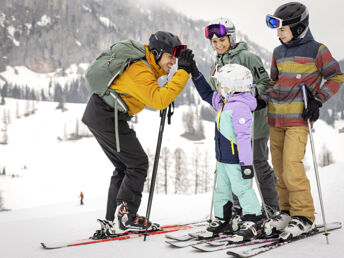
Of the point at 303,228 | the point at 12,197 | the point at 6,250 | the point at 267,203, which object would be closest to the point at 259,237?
the point at 303,228

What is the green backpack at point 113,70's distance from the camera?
381 centimetres

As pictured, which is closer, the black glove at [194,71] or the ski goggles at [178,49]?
the black glove at [194,71]

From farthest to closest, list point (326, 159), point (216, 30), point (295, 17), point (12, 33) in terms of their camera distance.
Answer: point (12, 33), point (326, 159), point (216, 30), point (295, 17)

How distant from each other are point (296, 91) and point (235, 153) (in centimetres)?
110

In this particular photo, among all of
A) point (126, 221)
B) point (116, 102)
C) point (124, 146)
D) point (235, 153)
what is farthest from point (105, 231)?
point (235, 153)

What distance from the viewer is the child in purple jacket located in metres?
3.45

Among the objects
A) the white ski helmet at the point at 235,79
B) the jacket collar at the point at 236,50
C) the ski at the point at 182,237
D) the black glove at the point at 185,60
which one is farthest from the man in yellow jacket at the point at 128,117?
the jacket collar at the point at 236,50

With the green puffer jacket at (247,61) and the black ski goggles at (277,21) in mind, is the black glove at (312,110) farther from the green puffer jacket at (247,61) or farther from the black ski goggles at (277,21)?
the black ski goggles at (277,21)

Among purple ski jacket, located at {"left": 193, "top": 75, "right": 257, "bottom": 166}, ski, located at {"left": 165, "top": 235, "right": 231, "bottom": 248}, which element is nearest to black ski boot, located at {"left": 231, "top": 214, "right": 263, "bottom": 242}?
ski, located at {"left": 165, "top": 235, "right": 231, "bottom": 248}

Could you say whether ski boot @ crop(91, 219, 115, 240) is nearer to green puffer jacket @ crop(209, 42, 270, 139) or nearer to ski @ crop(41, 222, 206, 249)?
ski @ crop(41, 222, 206, 249)

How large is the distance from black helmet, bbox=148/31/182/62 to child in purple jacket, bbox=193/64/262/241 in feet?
2.37

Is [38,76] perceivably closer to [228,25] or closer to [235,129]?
[228,25]

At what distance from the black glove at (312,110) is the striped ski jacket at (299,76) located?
0.34 feet

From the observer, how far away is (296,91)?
3.82 meters
